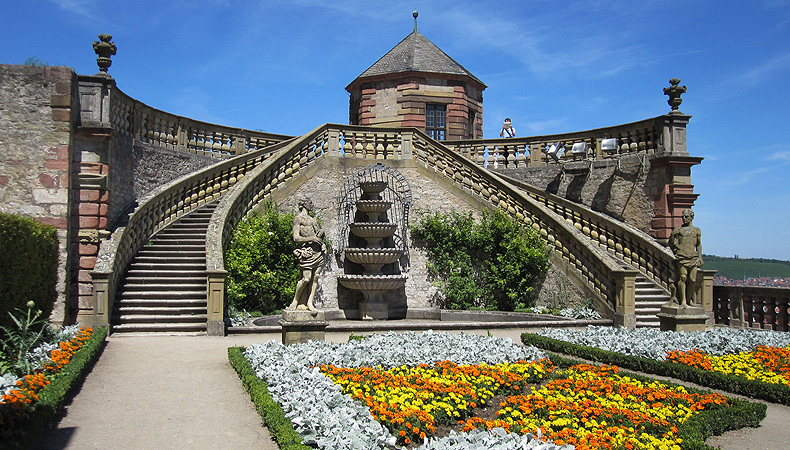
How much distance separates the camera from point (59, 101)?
1245cm

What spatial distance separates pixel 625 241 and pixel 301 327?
10161 mm

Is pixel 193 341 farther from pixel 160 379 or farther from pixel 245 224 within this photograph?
pixel 245 224

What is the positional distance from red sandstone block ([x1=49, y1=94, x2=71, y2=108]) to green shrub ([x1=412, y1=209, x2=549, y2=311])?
9.38 m

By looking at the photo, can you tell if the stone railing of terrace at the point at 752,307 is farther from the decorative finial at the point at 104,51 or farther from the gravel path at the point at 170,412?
the decorative finial at the point at 104,51

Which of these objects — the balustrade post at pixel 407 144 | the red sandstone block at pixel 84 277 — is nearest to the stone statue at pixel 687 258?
the balustrade post at pixel 407 144

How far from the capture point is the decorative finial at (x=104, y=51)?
530 inches

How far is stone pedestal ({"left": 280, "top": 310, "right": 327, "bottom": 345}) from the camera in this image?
10.3 m

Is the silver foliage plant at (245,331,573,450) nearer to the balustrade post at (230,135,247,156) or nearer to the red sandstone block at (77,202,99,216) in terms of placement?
the red sandstone block at (77,202,99,216)

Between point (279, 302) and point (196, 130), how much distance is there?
6.26 meters

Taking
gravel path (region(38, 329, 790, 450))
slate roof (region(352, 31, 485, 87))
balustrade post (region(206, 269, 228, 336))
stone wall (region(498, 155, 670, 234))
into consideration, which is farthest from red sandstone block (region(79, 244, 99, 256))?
slate roof (region(352, 31, 485, 87))

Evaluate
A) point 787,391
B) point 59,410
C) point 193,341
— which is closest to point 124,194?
point 193,341

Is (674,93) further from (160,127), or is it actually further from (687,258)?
(160,127)

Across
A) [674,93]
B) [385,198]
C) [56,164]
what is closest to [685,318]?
[674,93]

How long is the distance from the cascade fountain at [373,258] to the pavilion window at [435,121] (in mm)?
8310
